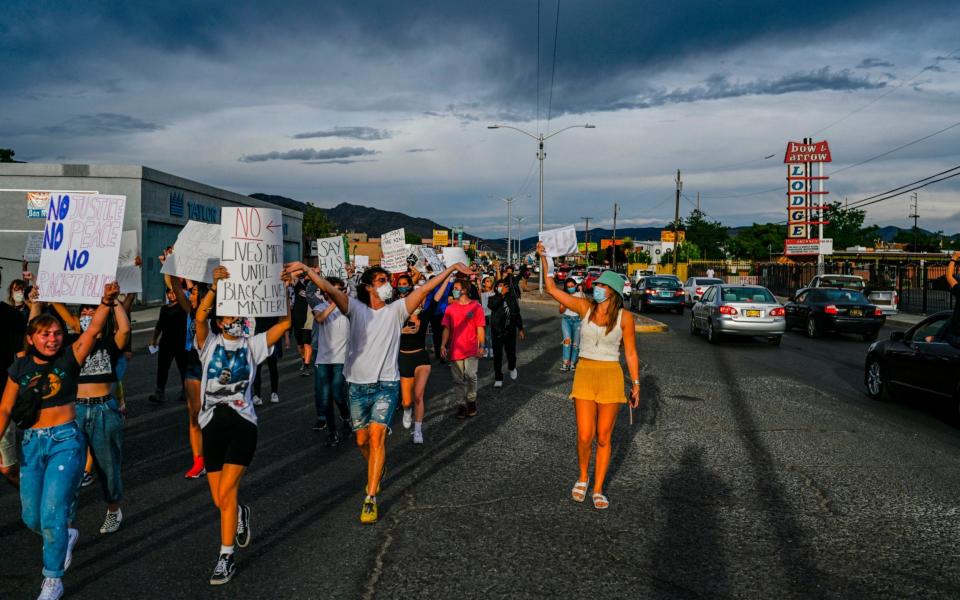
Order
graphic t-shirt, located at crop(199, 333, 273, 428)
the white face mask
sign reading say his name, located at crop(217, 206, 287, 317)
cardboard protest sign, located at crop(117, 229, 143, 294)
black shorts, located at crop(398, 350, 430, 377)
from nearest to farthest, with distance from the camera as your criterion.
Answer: graphic t-shirt, located at crop(199, 333, 273, 428) → sign reading say his name, located at crop(217, 206, 287, 317) → the white face mask → cardboard protest sign, located at crop(117, 229, 143, 294) → black shorts, located at crop(398, 350, 430, 377)

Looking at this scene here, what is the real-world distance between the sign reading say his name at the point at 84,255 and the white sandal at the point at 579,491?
362cm

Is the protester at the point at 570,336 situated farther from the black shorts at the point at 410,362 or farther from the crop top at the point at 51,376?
the crop top at the point at 51,376

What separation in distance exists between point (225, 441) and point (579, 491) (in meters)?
2.71

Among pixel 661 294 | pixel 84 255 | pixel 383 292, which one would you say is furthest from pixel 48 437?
pixel 661 294

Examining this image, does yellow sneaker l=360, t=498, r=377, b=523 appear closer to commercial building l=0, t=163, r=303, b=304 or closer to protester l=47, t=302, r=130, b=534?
protester l=47, t=302, r=130, b=534

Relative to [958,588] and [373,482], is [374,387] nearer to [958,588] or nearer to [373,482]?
[373,482]

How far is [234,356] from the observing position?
4660 millimetres

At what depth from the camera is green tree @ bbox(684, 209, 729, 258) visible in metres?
117

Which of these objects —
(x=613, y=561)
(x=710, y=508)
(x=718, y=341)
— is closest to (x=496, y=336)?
(x=710, y=508)

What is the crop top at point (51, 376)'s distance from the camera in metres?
4.34

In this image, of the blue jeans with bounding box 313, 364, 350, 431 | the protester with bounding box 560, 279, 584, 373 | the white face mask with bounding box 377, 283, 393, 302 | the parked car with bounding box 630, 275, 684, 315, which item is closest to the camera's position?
the white face mask with bounding box 377, 283, 393, 302

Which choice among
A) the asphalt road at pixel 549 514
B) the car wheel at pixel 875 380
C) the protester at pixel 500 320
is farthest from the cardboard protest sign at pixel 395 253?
the car wheel at pixel 875 380

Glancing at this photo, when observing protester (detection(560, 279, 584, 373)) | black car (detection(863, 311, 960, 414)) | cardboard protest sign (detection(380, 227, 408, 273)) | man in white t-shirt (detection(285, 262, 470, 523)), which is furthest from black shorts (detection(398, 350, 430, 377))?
cardboard protest sign (detection(380, 227, 408, 273))

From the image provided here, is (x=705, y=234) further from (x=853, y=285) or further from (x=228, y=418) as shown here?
(x=228, y=418)
